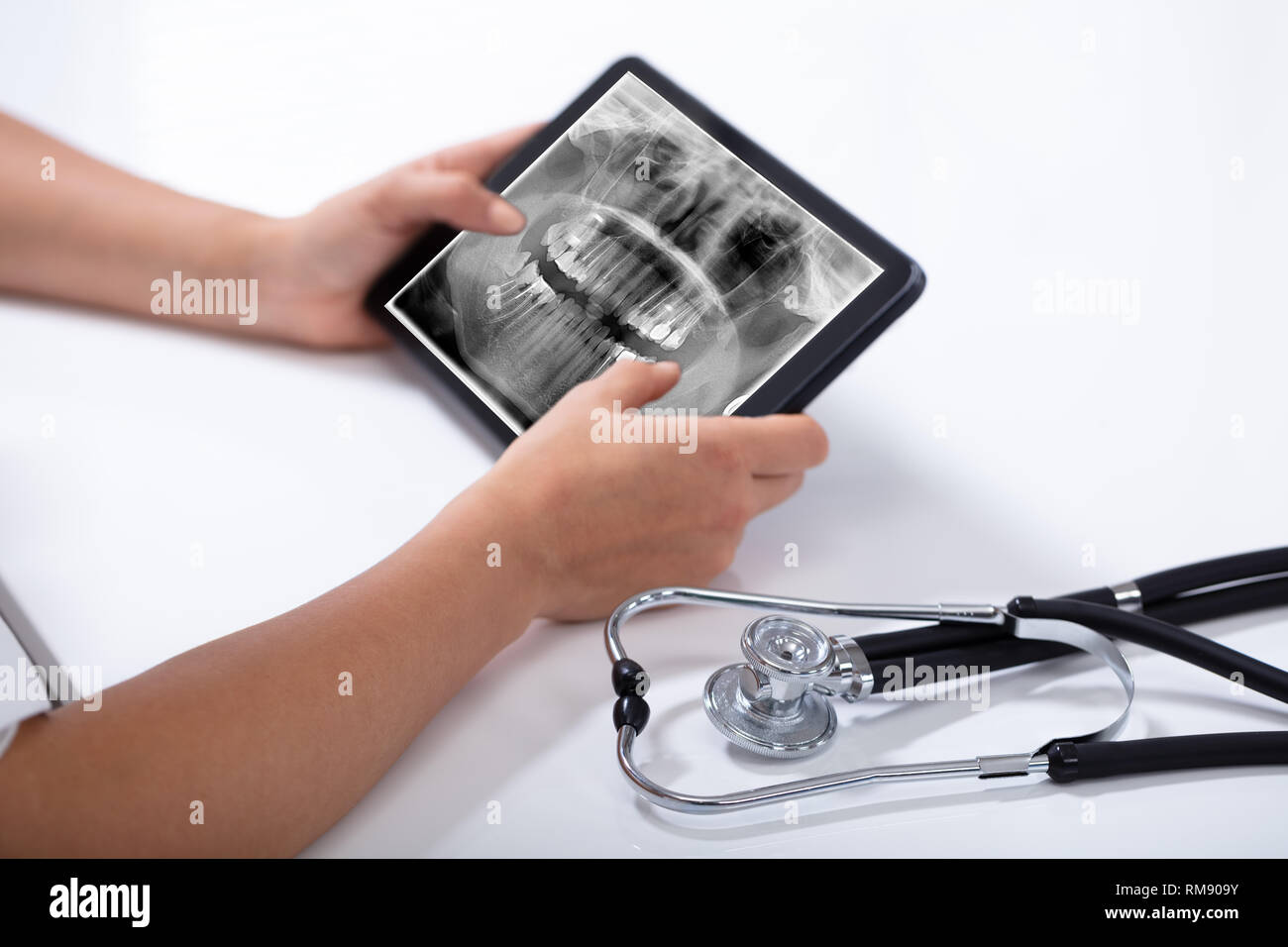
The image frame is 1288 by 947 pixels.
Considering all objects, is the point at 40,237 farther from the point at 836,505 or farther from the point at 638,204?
the point at 836,505

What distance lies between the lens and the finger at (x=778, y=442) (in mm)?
956

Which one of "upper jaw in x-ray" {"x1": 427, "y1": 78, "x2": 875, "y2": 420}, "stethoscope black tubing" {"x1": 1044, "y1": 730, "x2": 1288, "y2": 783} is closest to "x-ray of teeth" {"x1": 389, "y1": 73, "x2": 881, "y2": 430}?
"upper jaw in x-ray" {"x1": 427, "y1": 78, "x2": 875, "y2": 420}

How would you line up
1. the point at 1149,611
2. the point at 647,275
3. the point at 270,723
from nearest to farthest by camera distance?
1. the point at 270,723
2. the point at 1149,611
3. the point at 647,275

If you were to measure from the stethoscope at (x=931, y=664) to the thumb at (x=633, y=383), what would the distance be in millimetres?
193

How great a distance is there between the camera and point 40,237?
1.14 m

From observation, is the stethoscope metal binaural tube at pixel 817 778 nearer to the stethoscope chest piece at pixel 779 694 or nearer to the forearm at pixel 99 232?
the stethoscope chest piece at pixel 779 694

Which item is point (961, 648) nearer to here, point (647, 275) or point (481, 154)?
point (647, 275)

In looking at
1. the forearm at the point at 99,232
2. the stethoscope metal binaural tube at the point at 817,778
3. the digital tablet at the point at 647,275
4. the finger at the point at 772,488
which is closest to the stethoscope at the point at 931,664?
the stethoscope metal binaural tube at the point at 817,778

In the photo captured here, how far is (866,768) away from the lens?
31.7 inches

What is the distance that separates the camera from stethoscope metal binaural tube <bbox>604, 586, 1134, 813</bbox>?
0.74m

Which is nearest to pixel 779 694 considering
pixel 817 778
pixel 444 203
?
pixel 817 778

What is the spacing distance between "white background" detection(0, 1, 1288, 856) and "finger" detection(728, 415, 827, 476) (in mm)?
92

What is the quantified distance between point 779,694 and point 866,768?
0.26 ft

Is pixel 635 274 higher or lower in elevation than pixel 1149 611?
higher
